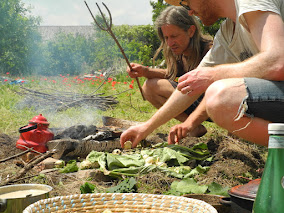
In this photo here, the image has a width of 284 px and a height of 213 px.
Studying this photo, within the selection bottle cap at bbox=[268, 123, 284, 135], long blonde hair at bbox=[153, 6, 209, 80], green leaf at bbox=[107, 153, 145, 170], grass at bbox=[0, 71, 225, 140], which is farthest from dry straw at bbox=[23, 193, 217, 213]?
grass at bbox=[0, 71, 225, 140]

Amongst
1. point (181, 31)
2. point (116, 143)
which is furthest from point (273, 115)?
point (181, 31)

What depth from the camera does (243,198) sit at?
5.34 feet

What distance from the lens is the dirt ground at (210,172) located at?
267cm

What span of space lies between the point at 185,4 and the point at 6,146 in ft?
7.66

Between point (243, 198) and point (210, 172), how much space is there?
4.37ft

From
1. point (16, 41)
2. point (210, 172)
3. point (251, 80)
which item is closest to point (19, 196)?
point (251, 80)

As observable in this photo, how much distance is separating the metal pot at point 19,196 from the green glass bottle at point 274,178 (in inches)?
36.9

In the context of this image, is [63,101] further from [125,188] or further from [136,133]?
[125,188]

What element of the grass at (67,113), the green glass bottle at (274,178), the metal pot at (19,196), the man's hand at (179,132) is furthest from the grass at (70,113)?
the green glass bottle at (274,178)

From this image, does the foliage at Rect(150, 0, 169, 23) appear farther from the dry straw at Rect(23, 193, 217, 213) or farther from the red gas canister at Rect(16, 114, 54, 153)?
the dry straw at Rect(23, 193, 217, 213)

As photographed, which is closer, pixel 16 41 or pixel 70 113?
pixel 70 113

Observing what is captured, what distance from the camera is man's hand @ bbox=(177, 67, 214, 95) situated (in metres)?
2.25

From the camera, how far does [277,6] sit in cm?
218

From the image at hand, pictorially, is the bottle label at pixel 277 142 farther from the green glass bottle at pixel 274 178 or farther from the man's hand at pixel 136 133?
the man's hand at pixel 136 133
